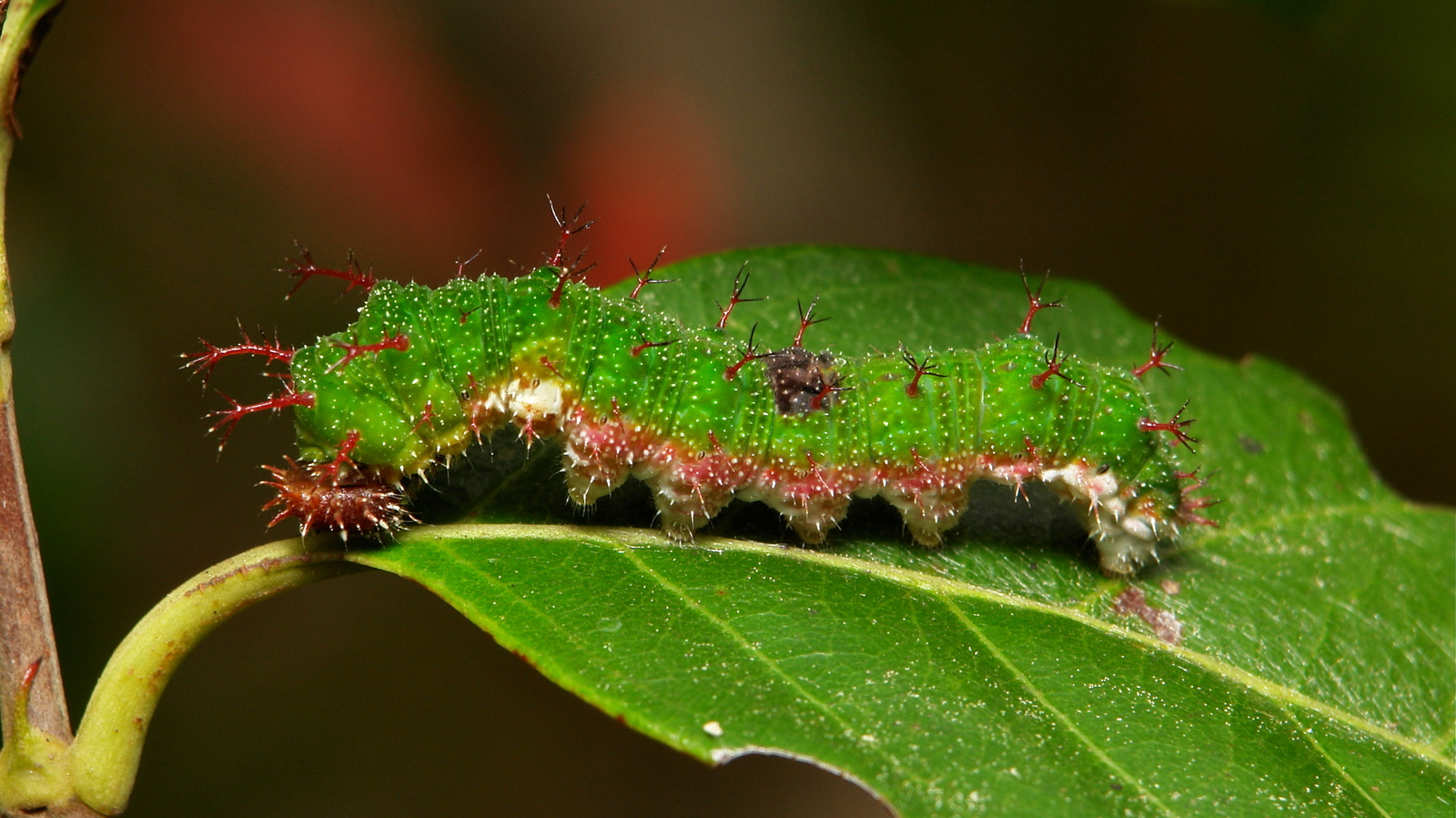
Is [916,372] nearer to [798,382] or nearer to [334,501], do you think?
[798,382]

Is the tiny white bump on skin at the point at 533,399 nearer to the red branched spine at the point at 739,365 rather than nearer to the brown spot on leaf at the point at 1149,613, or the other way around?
the red branched spine at the point at 739,365

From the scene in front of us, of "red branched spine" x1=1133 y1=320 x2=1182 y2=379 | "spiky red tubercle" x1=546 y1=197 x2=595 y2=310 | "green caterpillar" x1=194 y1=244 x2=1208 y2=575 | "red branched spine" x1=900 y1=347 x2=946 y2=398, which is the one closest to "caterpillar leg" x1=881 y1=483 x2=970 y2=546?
"green caterpillar" x1=194 y1=244 x2=1208 y2=575

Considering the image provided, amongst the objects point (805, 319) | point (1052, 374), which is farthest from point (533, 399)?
point (1052, 374)

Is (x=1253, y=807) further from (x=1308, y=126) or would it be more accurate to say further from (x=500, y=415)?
(x=1308, y=126)

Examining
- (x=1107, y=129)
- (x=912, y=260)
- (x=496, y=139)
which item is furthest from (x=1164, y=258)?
(x=912, y=260)

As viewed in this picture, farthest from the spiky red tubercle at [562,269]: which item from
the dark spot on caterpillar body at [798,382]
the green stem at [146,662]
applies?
the green stem at [146,662]

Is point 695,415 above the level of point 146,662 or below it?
above

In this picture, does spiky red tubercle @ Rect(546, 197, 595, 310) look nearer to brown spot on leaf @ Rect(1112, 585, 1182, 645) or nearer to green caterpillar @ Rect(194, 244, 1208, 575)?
green caterpillar @ Rect(194, 244, 1208, 575)
